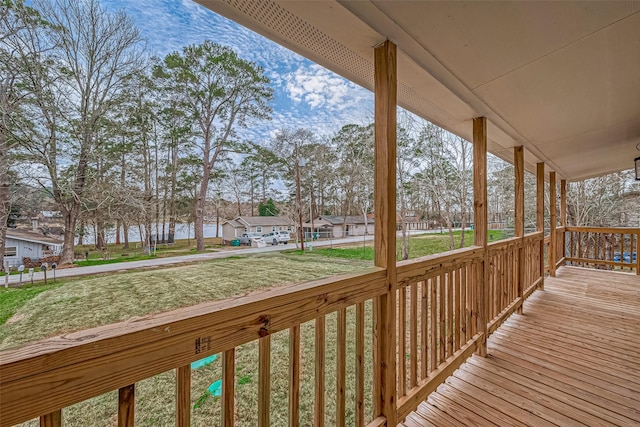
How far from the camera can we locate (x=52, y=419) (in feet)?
1.96

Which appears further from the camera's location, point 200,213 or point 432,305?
point 432,305

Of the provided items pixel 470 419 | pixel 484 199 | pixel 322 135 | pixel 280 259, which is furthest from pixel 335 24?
pixel 470 419

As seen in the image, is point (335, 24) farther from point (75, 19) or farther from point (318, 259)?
point (318, 259)

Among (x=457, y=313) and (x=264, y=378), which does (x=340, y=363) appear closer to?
(x=264, y=378)

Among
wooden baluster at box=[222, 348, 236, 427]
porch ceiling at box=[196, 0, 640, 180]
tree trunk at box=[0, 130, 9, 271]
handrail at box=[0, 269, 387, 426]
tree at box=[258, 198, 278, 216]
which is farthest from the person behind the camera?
Answer: tree at box=[258, 198, 278, 216]

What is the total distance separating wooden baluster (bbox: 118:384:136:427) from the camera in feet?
2.27

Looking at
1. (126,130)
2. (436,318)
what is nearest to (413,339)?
(436,318)

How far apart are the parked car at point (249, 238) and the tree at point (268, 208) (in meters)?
0.14

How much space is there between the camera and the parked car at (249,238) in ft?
5.25

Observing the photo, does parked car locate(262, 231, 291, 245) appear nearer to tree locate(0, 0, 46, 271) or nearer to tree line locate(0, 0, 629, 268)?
tree line locate(0, 0, 629, 268)

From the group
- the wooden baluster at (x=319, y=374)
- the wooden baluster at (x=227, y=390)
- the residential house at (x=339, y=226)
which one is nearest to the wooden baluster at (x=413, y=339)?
the residential house at (x=339, y=226)

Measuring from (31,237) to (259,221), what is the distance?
99cm

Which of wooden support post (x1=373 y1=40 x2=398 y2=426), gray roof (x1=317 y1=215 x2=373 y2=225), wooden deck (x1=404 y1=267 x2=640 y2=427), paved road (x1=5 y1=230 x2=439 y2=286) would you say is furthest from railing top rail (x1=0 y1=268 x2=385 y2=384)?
wooden deck (x1=404 y1=267 x2=640 y2=427)

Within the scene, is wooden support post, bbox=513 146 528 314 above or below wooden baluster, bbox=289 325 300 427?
above
